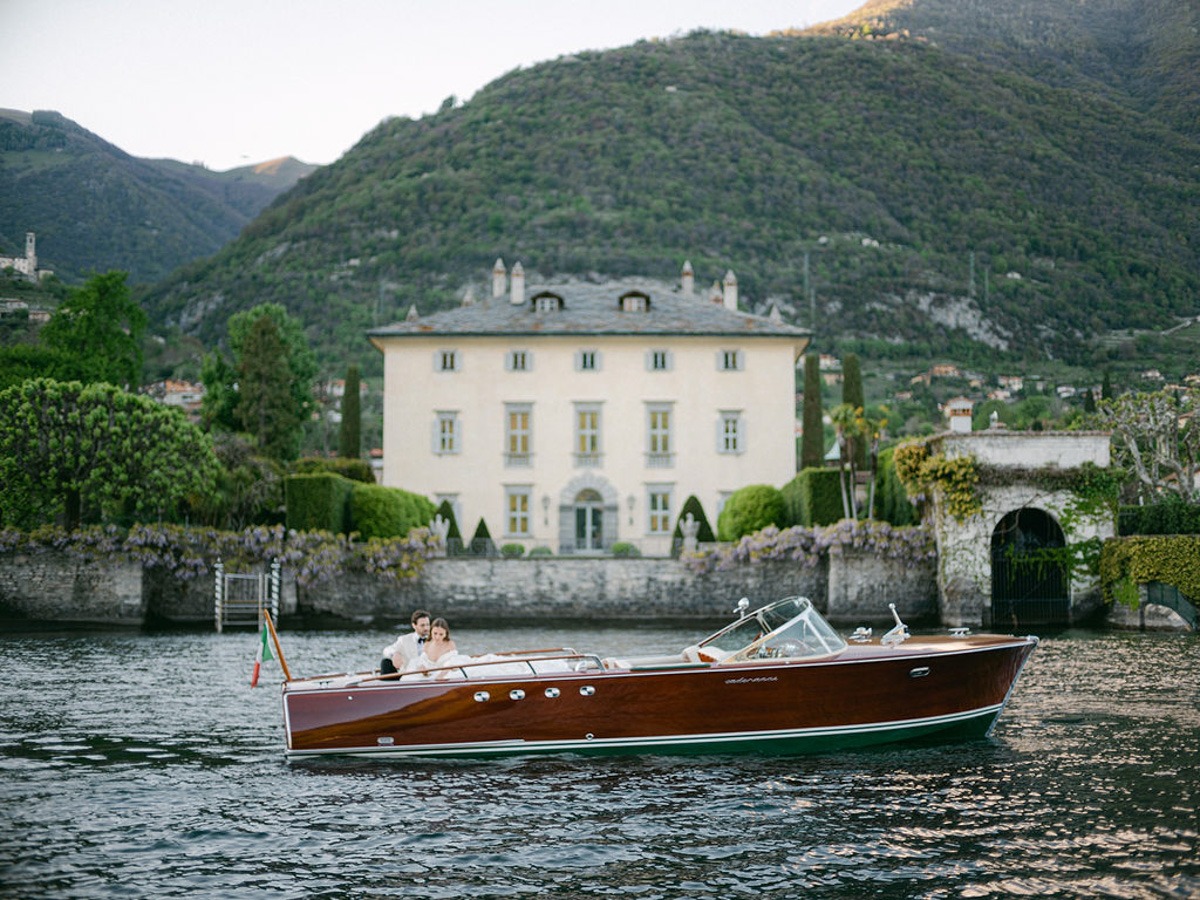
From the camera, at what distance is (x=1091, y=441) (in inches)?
1388

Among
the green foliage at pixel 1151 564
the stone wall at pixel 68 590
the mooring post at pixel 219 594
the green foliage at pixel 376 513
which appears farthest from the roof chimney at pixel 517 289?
the green foliage at pixel 1151 564

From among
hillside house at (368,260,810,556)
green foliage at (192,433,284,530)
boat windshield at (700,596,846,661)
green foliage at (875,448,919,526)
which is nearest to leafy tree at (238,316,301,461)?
hillside house at (368,260,810,556)

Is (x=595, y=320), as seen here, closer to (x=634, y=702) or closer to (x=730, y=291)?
(x=730, y=291)

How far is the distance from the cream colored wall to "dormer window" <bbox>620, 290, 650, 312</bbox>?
200 cm

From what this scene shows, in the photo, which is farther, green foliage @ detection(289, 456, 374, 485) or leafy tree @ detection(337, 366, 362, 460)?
leafy tree @ detection(337, 366, 362, 460)

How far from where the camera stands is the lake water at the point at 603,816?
9.77 metres

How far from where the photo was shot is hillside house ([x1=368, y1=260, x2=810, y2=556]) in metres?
52.9

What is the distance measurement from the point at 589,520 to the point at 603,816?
1620 inches

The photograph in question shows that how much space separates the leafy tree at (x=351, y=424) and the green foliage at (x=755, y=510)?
19.7 metres

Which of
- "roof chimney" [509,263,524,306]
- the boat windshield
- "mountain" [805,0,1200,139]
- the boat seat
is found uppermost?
"mountain" [805,0,1200,139]

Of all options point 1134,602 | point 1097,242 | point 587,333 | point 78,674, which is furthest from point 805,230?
point 78,674

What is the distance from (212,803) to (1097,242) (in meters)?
87.0

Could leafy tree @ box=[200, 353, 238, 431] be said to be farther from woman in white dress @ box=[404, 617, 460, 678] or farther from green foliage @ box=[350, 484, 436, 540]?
woman in white dress @ box=[404, 617, 460, 678]

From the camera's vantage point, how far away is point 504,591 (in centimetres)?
4034
